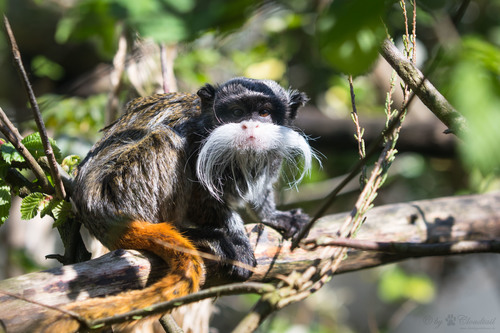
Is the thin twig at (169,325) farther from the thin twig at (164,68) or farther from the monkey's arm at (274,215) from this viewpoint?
the thin twig at (164,68)

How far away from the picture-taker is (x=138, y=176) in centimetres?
286

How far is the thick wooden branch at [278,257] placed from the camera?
2.08 m

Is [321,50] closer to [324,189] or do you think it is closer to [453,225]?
[453,225]

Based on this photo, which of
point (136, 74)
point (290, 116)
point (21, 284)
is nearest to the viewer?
point (21, 284)

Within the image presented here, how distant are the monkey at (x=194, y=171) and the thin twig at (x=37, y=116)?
18cm

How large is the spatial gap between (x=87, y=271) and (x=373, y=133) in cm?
457

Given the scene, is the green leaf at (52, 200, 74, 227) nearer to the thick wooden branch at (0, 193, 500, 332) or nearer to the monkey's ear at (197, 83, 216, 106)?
the thick wooden branch at (0, 193, 500, 332)

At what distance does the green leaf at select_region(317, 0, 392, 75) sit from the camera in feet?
2.46

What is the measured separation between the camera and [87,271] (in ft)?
7.64

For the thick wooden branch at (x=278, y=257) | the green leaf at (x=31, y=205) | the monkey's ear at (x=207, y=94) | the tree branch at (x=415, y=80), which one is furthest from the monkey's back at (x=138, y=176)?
the tree branch at (x=415, y=80)

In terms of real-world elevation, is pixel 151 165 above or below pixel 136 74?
below

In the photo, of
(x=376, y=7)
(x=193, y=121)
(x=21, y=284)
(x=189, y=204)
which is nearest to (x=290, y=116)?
(x=193, y=121)

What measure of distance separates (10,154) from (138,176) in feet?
2.21

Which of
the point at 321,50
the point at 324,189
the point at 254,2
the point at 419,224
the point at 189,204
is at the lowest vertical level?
the point at 324,189
